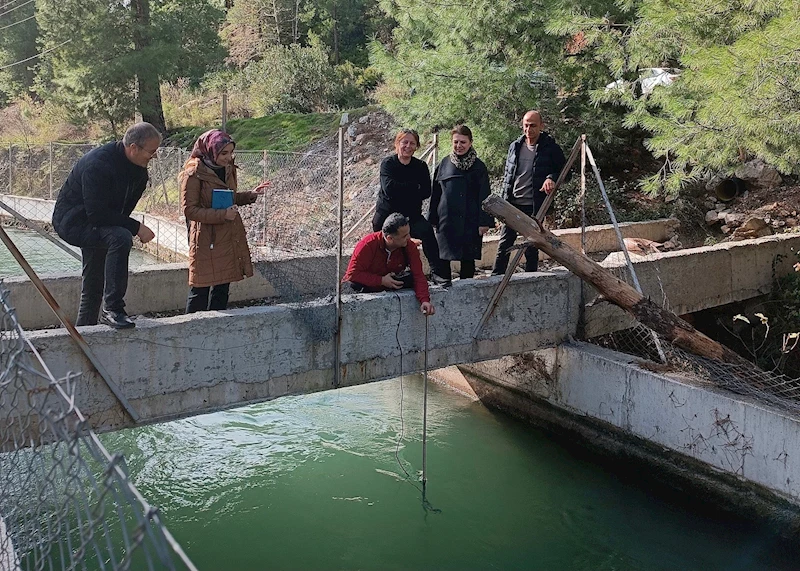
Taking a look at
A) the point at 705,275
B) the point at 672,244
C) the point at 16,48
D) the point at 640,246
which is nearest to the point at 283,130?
the point at 672,244

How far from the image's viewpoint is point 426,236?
250 inches

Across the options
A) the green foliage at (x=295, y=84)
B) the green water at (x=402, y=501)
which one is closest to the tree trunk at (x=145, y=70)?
the green foliage at (x=295, y=84)

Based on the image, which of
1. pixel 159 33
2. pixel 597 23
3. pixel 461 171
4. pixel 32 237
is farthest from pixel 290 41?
pixel 461 171

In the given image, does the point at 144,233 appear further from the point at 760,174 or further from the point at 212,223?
the point at 760,174

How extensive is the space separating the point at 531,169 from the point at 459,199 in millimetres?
889

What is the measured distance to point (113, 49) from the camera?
72.5 ft

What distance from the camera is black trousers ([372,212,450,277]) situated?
620 centimetres

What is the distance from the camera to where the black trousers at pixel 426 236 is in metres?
6.20

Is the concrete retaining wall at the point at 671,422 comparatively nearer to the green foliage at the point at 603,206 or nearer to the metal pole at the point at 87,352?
the metal pole at the point at 87,352

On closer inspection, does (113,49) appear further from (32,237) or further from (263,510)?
(263,510)

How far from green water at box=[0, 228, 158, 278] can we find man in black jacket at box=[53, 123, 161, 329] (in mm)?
6535

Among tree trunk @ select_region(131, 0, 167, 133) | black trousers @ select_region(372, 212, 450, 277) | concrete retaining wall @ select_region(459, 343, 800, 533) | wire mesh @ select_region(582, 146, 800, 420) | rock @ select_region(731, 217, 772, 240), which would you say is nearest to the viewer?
concrete retaining wall @ select_region(459, 343, 800, 533)

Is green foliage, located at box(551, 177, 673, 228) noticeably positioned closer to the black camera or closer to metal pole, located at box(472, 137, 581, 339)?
metal pole, located at box(472, 137, 581, 339)

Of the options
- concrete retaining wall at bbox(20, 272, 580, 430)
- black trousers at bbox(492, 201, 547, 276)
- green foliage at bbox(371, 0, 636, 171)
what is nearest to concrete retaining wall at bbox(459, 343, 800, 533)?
concrete retaining wall at bbox(20, 272, 580, 430)
